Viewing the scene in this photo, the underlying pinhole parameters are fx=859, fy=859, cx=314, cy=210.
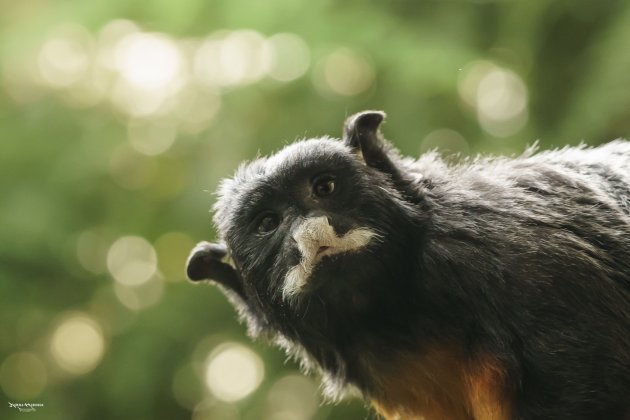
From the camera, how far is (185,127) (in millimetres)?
4492

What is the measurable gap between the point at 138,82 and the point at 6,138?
81 centimetres

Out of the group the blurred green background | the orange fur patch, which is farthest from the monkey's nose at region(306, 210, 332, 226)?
the blurred green background

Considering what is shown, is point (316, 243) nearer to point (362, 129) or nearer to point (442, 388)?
point (362, 129)

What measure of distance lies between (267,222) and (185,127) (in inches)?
72.3

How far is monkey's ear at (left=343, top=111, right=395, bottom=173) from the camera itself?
2.90 metres

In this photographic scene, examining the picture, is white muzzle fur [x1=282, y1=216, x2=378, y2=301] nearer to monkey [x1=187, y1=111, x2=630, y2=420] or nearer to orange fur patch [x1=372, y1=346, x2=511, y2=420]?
monkey [x1=187, y1=111, x2=630, y2=420]

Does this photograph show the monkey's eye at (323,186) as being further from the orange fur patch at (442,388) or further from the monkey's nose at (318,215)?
the orange fur patch at (442,388)

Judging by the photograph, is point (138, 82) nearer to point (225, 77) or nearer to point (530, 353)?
point (225, 77)

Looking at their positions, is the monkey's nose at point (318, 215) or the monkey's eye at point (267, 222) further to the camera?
the monkey's eye at point (267, 222)

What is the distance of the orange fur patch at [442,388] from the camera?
103 inches

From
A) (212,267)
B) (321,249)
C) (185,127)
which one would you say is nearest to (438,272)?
(321,249)

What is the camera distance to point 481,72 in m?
4.20

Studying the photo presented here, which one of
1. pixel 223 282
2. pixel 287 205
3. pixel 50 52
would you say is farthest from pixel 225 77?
pixel 287 205

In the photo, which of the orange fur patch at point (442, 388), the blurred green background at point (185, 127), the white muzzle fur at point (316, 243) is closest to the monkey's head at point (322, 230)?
the white muzzle fur at point (316, 243)
